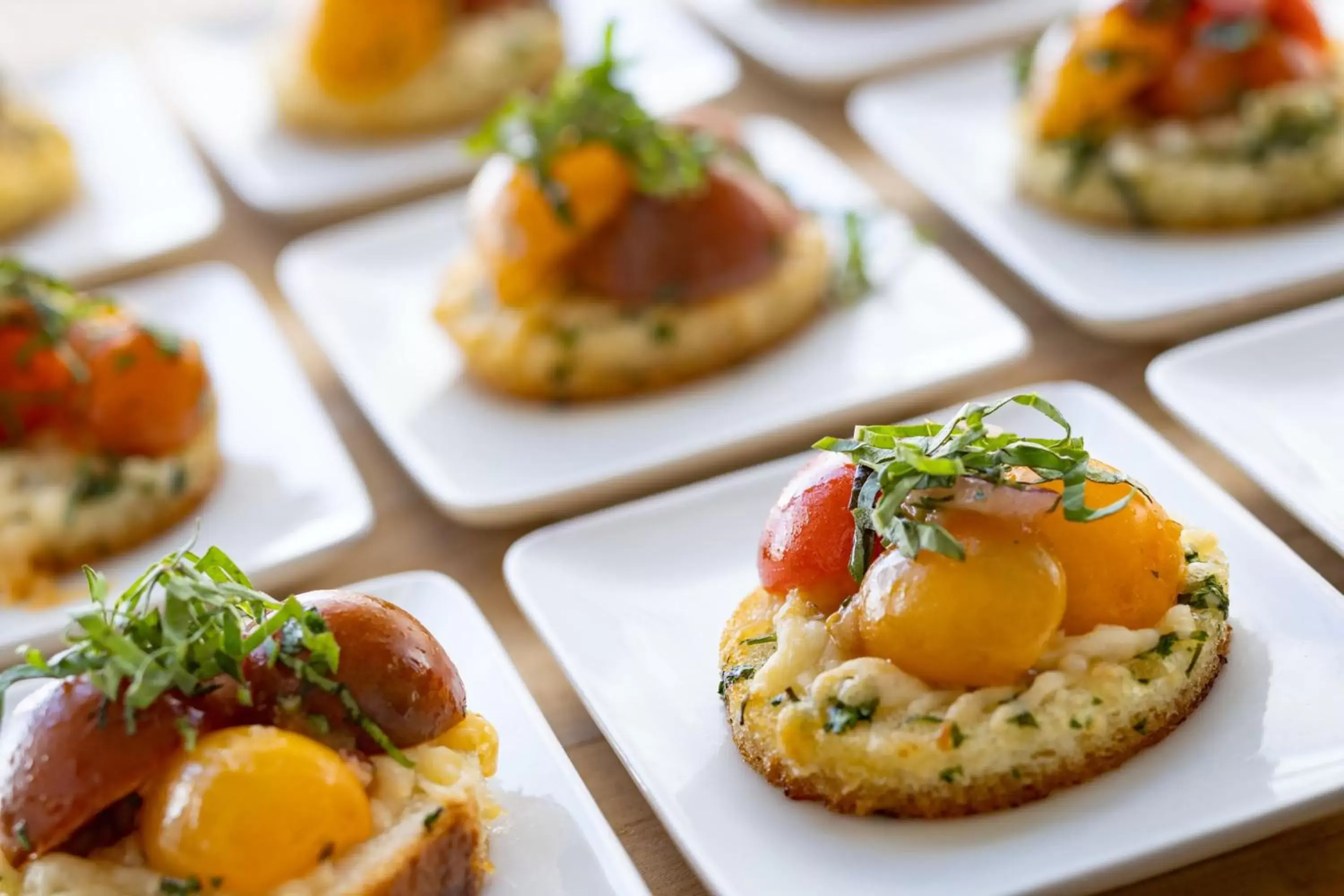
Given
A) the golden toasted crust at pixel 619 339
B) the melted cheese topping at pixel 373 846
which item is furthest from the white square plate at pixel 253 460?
the melted cheese topping at pixel 373 846

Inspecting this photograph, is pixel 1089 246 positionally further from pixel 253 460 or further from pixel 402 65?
pixel 402 65

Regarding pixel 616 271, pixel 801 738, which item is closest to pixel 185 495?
pixel 616 271

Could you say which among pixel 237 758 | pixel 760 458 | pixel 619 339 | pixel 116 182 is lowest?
pixel 116 182

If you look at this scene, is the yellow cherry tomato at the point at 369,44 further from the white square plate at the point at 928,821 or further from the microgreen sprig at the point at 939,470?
the microgreen sprig at the point at 939,470

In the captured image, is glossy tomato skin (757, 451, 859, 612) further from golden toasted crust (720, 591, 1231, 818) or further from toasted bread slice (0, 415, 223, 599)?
toasted bread slice (0, 415, 223, 599)

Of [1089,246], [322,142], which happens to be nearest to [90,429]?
[322,142]

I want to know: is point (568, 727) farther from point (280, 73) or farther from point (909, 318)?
point (280, 73)

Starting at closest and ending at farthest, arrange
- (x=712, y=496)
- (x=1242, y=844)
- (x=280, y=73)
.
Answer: (x=1242, y=844) < (x=712, y=496) < (x=280, y=73)
